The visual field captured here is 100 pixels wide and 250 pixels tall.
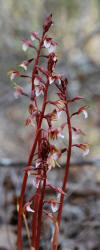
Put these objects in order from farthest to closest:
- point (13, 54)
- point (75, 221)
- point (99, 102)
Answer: point (99, 102), point (13, 54), point (75, 221)

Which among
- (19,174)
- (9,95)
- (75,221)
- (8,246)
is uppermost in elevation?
(9,95)

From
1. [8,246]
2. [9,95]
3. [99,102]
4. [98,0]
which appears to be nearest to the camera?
[8,246]

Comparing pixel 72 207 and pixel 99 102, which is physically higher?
pixel 99 102

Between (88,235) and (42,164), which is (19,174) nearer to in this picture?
(88,235)

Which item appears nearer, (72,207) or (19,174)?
(72,207)

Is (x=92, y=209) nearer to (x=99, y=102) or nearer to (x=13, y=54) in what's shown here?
(x=13, y=54)

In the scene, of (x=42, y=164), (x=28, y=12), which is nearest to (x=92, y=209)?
(x=42, y=164)
